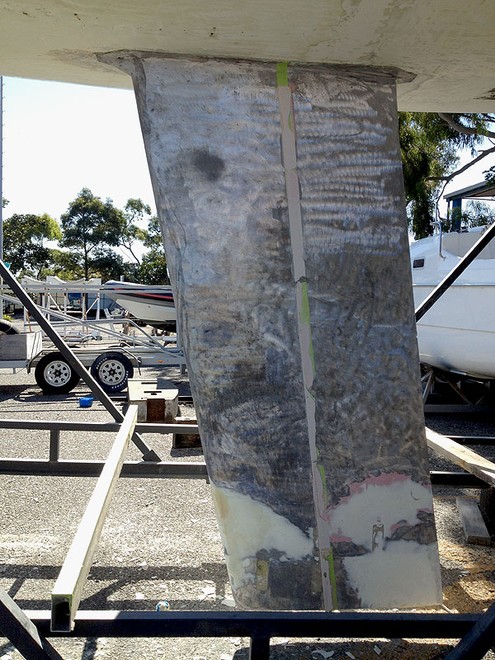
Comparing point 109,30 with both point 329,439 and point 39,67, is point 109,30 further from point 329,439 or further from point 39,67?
point 329,439

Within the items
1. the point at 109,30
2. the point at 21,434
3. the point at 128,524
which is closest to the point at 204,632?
the point at 109,30

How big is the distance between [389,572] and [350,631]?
1.36 feet

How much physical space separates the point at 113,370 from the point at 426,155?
358 inches

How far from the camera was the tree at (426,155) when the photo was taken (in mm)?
13133

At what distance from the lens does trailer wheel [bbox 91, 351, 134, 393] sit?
997 cm

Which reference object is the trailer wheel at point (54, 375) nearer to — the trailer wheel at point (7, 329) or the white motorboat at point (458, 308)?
the trailer wheel at point (7, 329)

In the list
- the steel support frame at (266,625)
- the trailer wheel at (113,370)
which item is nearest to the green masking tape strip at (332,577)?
the steel support frame at (266,625)

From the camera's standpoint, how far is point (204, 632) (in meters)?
1.95

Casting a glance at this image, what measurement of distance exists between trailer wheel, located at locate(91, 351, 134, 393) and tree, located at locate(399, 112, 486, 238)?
720 centimetres

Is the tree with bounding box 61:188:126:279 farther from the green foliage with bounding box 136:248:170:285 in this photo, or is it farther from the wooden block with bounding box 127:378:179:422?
the wooden block with bounding box 127:378:179:422

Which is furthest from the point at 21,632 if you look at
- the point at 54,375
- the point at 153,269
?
the point at 153,269

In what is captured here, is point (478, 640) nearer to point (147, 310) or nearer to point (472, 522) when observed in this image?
point (472, 522)

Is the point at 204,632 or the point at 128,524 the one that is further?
the point at 128,524

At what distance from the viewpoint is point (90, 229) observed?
4344 centimetres
